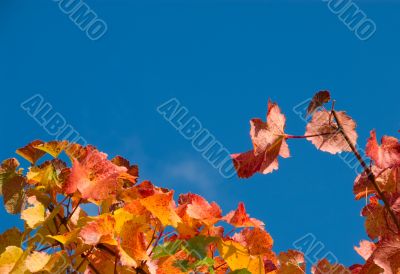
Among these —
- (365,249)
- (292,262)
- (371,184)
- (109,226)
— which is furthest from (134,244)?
(365,249)

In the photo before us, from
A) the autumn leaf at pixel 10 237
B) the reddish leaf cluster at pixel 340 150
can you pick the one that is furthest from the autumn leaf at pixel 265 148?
the autumn leaf at pixel 10 237

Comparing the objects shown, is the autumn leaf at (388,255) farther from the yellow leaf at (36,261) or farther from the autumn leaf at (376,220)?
the yellow leaf at (36,261)

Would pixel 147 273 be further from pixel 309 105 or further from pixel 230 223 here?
pixel 309 105

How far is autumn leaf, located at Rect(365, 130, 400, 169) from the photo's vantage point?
4.49 ft

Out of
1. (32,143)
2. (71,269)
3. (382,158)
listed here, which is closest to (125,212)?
(71,269)

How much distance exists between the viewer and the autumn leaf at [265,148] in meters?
1.32

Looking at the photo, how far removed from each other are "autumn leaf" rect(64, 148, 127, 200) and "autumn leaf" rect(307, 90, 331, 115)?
544 mm

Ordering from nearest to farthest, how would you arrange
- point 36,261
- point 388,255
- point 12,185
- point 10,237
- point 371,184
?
point 388,255 → point 36,261 → point 371,184 → point 10,237 → point 12,185

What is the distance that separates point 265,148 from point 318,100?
0.58ft

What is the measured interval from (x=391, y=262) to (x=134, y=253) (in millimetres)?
612

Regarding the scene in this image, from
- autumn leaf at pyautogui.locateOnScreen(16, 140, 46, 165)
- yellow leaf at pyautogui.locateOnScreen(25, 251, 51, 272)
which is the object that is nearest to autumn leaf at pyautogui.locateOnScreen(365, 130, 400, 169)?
yellow leaf at pyautogui.locateOnScreen(25, 251, 51, 272)

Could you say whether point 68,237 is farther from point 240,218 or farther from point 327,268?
point 327,268

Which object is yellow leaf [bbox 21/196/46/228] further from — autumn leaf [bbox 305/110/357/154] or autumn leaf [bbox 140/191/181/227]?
autumn leaf [bbox 305/110/357/154]

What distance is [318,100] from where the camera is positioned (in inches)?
53.7
